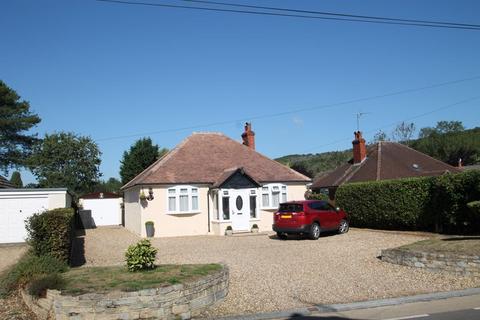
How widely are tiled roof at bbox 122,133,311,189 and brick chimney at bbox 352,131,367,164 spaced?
21.6 ft

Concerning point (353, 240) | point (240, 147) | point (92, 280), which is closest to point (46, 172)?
point (240, 147)

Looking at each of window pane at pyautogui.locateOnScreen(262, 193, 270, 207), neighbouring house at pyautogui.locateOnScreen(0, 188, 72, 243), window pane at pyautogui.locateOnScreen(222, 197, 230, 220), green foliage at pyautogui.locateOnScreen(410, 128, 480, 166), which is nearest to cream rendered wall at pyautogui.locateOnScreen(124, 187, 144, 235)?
window pane at pyautogui.locateOnScreen(222, 197, 230, 220)

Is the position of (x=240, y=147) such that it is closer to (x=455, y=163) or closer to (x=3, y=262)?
(x=3, y=262)

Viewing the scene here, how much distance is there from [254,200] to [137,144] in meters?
20.7

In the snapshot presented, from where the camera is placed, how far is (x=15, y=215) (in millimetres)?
22188

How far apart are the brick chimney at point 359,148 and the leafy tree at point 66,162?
24622mm

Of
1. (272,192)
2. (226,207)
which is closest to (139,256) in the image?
(226,207)

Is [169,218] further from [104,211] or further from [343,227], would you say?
[104,211]

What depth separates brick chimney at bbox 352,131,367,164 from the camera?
3381 centimetres

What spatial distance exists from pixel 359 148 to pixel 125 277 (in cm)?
2640

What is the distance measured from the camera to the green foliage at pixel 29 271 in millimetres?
11328

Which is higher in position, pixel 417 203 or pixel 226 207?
pixel 226 207

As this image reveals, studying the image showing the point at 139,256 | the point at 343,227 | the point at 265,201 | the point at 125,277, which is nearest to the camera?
the point at 125,277

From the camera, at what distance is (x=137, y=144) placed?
4481 cm
